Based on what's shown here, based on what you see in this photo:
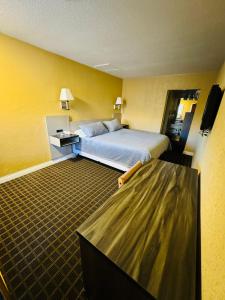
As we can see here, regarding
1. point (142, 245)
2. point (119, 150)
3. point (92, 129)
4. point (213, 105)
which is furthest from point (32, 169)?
point (213, 105)

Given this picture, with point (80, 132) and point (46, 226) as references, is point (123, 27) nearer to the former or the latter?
point (80, 132)

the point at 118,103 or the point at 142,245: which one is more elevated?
the point at 118,103

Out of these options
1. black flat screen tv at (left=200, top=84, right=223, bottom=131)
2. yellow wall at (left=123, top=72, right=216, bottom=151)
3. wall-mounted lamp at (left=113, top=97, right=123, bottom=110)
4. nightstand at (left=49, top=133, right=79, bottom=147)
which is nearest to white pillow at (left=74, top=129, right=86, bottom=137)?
nightstand at (left=49, top=133, right=79, bottom=147)

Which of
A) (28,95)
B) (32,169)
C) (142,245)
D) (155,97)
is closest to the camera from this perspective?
(142,245)

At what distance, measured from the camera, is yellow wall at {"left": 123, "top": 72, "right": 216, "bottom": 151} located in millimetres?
3596

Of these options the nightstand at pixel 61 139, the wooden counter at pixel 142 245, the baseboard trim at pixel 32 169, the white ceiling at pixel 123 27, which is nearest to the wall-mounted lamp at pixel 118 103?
the white ceiling at pixel 123 27

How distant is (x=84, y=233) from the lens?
764 mm

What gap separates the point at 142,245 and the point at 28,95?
2961 millimetres

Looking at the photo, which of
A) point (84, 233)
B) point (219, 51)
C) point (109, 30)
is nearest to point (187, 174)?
point (84, 233)

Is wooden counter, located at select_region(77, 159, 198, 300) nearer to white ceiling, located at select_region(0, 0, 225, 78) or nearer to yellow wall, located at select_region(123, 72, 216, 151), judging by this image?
white ceiling, located at select_region(0, 0, 225, 78)

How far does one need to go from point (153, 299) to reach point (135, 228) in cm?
31

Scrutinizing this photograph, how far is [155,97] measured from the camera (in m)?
4.36

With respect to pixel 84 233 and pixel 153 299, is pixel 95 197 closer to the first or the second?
pixel 84 233

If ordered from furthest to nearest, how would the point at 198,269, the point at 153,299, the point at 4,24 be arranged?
the point at 4,24
the point at 198,269
the point at 153,299
